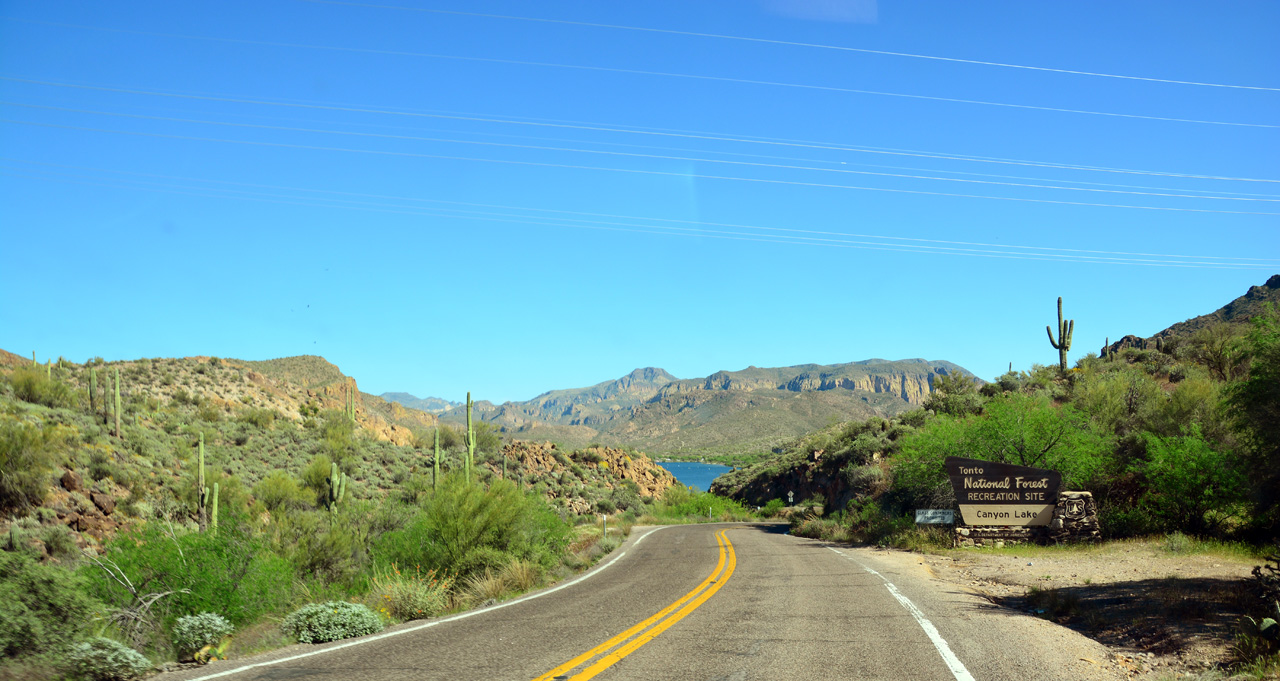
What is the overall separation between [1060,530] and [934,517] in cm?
320

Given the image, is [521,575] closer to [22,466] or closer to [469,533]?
[469,533]

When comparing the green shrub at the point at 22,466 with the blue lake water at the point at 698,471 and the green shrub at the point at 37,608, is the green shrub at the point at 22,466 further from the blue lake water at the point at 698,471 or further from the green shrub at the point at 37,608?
the blue lake water at the point at 698,471

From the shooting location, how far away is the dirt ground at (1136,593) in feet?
25.6

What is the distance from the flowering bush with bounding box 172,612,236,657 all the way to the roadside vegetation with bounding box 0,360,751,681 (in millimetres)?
19

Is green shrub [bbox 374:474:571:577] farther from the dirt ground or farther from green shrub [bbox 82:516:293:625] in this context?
the dirt ground

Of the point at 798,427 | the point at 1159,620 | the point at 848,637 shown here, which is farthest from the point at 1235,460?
the point at 798,427

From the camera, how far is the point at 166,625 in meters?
8.35

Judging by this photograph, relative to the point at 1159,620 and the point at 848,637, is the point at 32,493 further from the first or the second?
the point at 1159,620

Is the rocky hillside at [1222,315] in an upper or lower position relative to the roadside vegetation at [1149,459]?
upper

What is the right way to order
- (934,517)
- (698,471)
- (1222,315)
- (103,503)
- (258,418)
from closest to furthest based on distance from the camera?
(934,517) → (103,503) → (258,418) → (1222,315) → (698,471)

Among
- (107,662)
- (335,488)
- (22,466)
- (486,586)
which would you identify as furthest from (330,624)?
(22,466)

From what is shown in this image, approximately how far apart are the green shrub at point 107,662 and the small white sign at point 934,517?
19.6m

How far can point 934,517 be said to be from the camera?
21188mm

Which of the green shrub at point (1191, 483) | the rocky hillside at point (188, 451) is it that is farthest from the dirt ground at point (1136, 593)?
the rocky hillside at point (188, 451)
